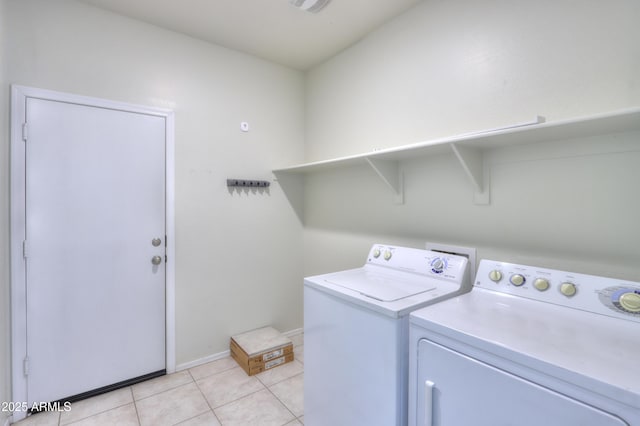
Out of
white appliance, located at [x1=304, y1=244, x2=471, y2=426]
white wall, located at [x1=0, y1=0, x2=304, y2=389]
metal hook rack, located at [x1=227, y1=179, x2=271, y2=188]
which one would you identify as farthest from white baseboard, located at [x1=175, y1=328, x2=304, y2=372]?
metal hook rack, located at [x1=227, y1=179, x2=271, y2=188]

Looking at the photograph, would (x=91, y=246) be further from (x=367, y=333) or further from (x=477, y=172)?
(x=477, y=172)

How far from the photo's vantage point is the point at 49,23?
6.14ft

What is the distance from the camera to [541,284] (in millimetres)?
1254

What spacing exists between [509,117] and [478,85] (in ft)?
0.88

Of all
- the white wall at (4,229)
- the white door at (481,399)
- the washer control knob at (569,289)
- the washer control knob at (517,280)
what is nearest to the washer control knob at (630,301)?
the washer control knob at (569,289)

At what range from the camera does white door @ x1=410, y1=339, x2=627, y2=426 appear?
2.49 ft

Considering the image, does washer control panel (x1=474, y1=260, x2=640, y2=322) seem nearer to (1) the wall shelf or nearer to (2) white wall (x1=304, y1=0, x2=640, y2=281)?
(2) white wall (x1=304, y1=0, x2=640, y2=281)

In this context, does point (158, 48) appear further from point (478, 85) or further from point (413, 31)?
point (478, 85)

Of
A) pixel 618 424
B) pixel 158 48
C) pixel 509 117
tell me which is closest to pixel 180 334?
pixel 158 48

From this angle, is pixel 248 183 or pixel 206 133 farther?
pixel 248 183

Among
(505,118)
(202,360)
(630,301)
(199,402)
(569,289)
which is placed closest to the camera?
(630,301)

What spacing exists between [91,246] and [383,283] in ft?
6.35

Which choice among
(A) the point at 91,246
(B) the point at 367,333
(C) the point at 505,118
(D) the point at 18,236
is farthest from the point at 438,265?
(D) the point at 18,236

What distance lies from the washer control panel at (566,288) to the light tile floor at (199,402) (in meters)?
1.41
